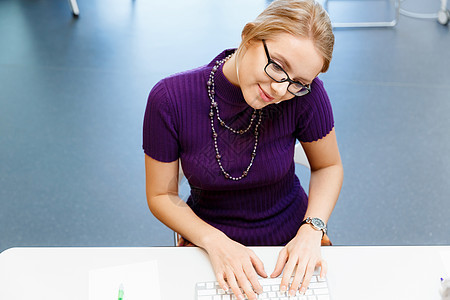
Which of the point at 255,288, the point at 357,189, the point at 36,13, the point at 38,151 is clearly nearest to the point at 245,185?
the point at 255,288

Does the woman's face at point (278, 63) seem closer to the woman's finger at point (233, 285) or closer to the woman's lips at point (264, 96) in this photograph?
the woman's lips at point (264, 96)

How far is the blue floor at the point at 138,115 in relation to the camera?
2316 mm

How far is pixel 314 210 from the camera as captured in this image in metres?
1.41

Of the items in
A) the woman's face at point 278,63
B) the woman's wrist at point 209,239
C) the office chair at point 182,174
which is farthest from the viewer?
the office chair at point 182,174

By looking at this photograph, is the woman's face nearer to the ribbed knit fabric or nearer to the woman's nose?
the woman's nose

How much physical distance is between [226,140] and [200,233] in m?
0.26

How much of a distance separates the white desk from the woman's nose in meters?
0.38

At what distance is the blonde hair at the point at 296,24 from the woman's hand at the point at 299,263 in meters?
0.44

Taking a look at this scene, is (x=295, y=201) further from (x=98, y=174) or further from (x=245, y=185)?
(x=98, y=174)

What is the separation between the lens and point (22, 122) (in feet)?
9.12

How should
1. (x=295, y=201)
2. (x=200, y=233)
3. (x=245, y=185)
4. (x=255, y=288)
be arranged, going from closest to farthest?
(x=255, y=288) < (x=200, y=233) < (x=245, y=185) < (x=295, y=201)

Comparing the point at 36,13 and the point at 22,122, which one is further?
the point at 36,13

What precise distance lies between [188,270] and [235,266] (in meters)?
0.11

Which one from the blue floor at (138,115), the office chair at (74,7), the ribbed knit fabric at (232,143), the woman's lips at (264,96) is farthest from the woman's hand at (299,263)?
the office chair at (74,7)
